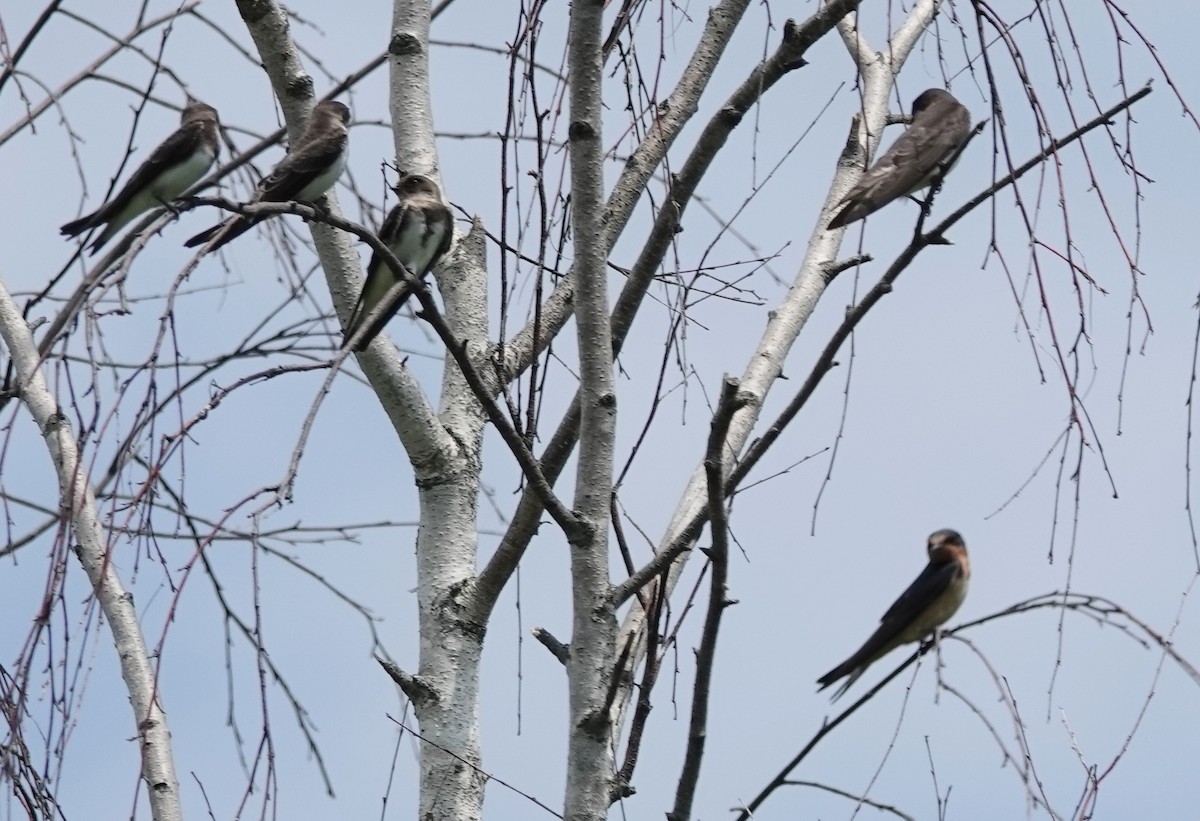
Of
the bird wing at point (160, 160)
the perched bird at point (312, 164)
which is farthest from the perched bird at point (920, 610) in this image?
the bird wing at point (160, 160)

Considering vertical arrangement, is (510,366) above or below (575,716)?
above

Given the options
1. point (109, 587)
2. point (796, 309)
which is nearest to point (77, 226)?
point (109, 587)

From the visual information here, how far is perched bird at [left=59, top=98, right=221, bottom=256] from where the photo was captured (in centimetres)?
527

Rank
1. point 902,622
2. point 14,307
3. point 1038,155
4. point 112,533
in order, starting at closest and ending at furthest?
point 112,533, point 1038,155, point 902,622, point 14,307

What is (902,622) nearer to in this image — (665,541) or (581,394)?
(665,541)

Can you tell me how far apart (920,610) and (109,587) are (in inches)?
83.8

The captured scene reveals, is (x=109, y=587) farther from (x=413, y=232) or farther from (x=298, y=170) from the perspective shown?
(x=298, y=170)

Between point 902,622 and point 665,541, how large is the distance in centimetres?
66

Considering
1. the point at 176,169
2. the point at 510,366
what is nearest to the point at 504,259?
the point at 510,366

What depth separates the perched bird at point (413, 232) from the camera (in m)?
4.07

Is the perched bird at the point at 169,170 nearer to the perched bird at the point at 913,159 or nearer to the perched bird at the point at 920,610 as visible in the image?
the perched bird at the point at 913,159

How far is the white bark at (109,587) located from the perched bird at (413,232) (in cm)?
84

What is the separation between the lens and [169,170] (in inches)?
219

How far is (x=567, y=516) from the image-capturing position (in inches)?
119
